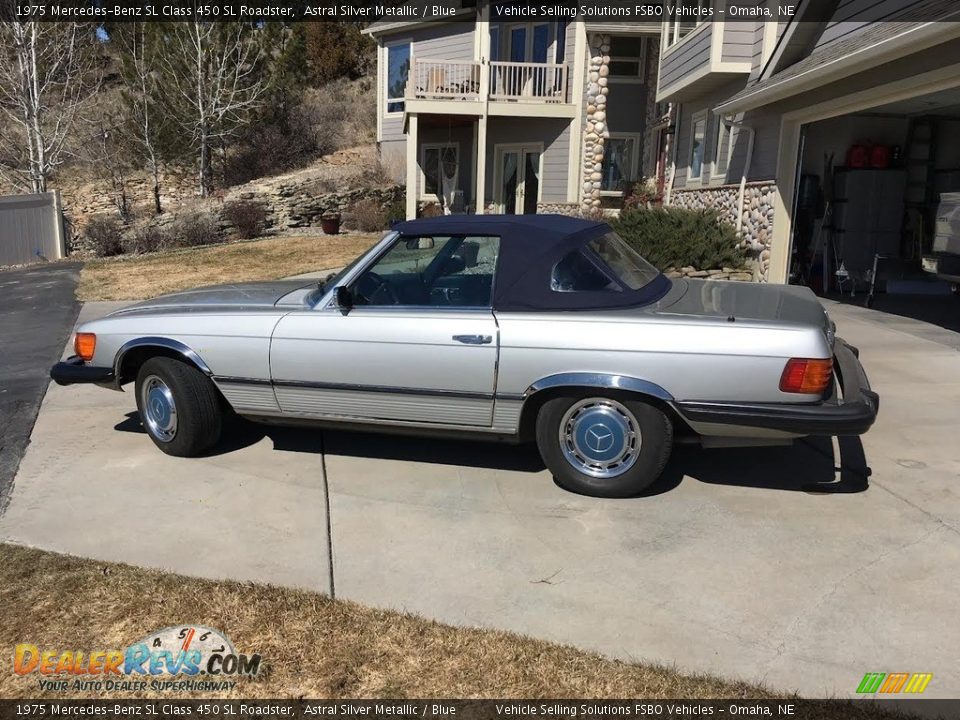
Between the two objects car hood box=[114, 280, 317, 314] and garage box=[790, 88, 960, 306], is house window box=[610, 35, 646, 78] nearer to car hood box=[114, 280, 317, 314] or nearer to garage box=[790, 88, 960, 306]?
garage box=[790, 88, 960, 306]

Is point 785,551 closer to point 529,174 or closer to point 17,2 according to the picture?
point 529,174

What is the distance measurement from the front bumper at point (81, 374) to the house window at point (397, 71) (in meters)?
20.5

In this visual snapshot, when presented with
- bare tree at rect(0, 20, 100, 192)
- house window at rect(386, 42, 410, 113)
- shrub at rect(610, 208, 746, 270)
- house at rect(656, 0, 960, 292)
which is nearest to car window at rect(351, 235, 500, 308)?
house at rect(656, 0, 960, 292)

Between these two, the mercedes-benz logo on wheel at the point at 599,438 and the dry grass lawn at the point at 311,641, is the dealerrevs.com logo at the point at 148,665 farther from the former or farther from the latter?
the mercedes-benz logo on wheel at the point at 599,438

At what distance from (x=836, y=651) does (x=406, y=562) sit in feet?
6.05

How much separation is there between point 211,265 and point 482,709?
1416 cm

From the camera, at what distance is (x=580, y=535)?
153 inches

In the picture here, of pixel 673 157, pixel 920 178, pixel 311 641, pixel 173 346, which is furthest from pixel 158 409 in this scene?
pixel 673 157

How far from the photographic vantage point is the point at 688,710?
8.61 ft

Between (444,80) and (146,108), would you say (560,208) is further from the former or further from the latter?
(146,108)

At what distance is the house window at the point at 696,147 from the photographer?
15570mm

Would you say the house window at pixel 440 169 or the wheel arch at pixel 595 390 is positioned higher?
the house window at pixel 440 169

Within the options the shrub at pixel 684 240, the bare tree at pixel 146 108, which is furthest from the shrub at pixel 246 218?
the shrub at pixel 684 240

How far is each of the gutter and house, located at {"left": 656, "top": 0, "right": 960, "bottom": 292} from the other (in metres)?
0.06
